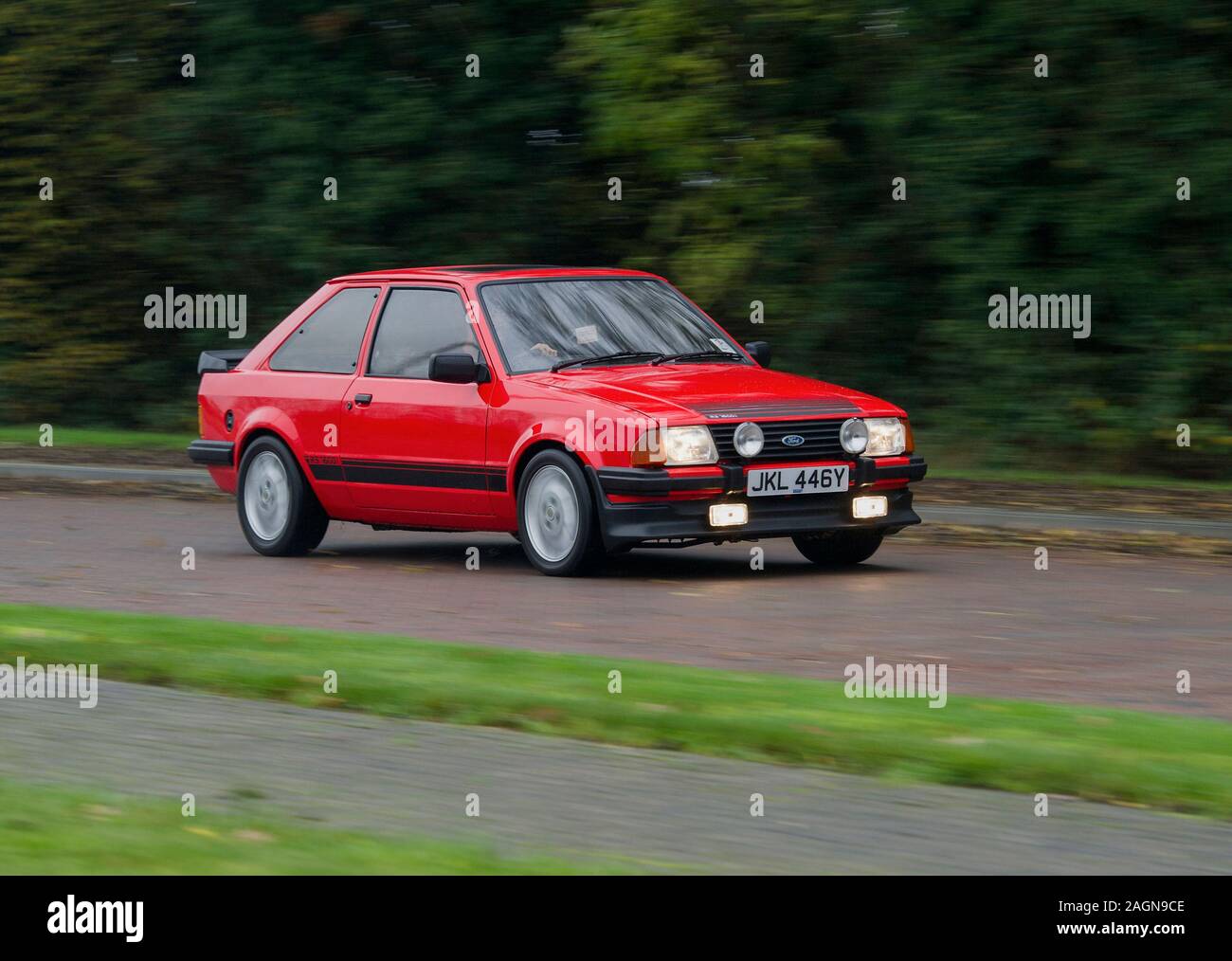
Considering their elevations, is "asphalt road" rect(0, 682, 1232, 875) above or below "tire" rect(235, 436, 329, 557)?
below

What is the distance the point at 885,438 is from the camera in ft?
40.5

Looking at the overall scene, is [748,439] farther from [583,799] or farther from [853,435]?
[583,799]

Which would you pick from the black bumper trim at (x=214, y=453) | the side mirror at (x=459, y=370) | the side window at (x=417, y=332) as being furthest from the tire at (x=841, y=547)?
the black bumper trim at (x=214, y=453)

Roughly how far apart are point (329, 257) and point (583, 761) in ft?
57.3

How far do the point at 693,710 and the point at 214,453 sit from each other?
7304 mm

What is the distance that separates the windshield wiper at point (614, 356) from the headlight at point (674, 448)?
119cm

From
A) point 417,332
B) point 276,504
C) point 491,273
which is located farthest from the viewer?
point 276,504

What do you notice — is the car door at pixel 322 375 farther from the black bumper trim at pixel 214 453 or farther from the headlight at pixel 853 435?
the headlight at pixel 853 435

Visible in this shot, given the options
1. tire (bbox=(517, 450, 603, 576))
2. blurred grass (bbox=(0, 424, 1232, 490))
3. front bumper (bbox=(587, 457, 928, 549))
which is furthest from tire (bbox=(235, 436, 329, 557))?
blurred grass (bbox=(0, 424, 1232, 490))

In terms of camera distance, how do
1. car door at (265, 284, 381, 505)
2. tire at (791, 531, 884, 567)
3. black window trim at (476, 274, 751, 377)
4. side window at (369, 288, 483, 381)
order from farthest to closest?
car door at (265, 284, 381, 505)
side window at (369, 288, 483, 381)
tire at (791, 531, 884, 567)
black window trim at (476, 274, 751, 377)

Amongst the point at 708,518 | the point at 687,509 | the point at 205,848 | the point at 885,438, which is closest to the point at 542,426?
the point at 687,509

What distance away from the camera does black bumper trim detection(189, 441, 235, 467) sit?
14.1 metres

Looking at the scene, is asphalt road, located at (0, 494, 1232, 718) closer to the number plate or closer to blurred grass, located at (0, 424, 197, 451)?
the number plate

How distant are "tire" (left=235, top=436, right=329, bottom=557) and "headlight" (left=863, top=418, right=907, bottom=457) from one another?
374 centimetres
